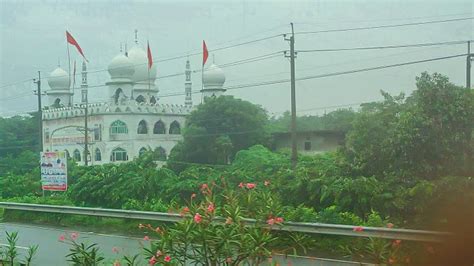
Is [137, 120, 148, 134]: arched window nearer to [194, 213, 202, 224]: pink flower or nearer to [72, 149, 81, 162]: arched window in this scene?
[72, 149, 81, 162]: arched window

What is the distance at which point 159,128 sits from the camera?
7.70 m

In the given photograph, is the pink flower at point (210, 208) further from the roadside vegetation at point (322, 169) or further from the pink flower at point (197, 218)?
the roadside vegetation at point (322, 169)

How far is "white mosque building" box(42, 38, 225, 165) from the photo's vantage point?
292 inches

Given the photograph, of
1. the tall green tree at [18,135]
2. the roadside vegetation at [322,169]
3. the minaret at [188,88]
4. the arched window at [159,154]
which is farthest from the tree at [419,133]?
the tall green tree at [18,135]

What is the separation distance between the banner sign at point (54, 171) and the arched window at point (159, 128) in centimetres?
124

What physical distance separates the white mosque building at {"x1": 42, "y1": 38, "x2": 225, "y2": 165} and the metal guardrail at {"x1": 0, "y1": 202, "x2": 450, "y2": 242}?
78cm

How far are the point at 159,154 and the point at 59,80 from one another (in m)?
1.72

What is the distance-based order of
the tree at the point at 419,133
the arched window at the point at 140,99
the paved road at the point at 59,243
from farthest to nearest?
the arched window at the point at 140,99, the tree at the point at 419,133, the paved road at the point at 59,243

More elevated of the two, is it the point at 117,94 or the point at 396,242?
the point at 117,94

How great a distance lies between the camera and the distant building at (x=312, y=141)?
25.1ft

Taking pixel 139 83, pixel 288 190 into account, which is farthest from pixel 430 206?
pixel 139 83

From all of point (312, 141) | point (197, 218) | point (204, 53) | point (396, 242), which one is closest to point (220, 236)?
point (197, 218)

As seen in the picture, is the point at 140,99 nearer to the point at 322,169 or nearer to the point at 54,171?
the point at 54,171

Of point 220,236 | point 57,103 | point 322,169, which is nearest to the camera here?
point 220,236
